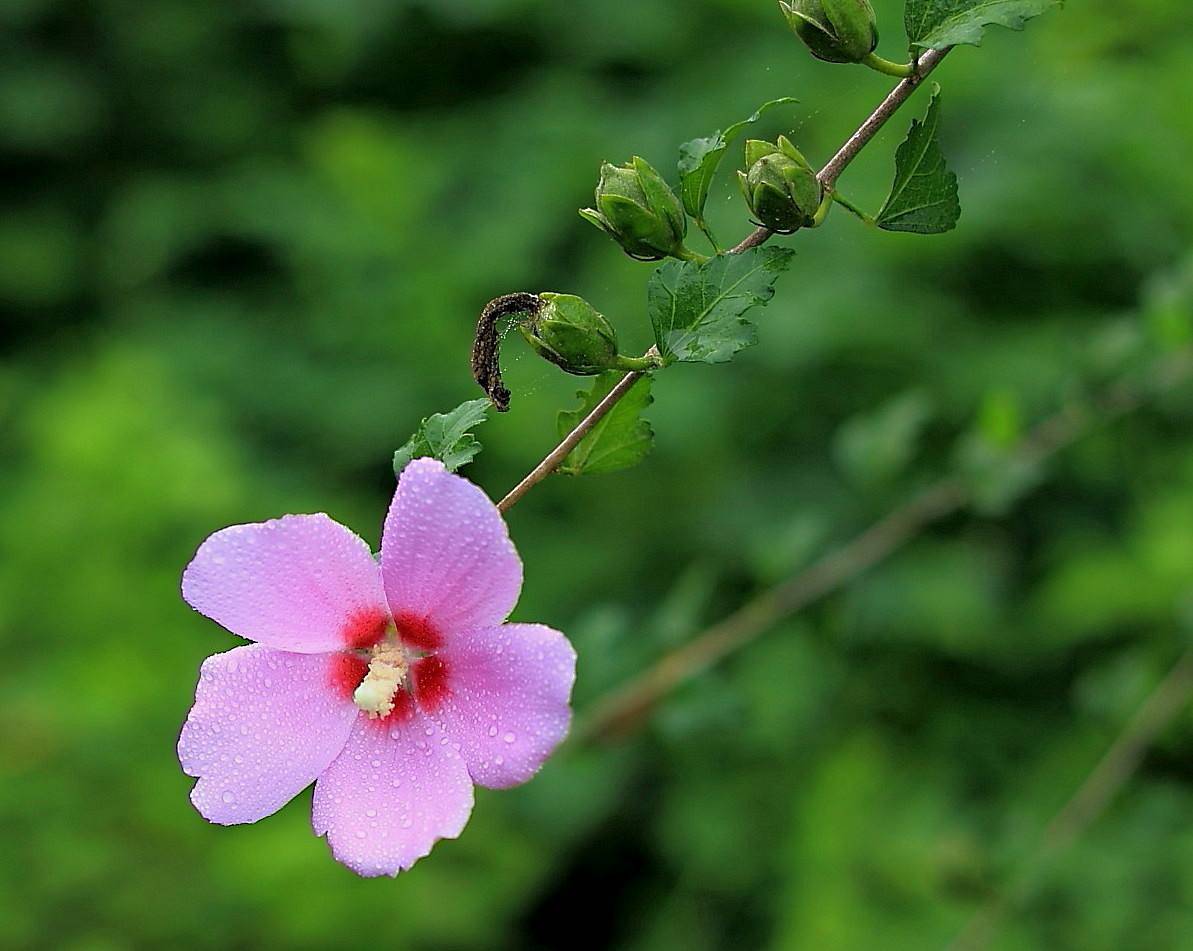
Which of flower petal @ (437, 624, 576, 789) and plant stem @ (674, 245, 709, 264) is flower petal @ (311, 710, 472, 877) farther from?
plant stem @ (674, 245, 709, 264)

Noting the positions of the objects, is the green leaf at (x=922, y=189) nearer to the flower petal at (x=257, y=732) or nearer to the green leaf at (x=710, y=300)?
the green leaf at (x=710, y=300)

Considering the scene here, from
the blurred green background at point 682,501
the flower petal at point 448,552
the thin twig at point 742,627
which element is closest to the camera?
the flower petal at point 448,552

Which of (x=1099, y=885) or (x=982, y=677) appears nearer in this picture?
(x=1099, y=885)

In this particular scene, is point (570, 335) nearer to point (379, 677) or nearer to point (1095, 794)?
point (379, 677)

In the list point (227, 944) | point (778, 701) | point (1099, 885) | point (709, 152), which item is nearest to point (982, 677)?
point (778, 701)

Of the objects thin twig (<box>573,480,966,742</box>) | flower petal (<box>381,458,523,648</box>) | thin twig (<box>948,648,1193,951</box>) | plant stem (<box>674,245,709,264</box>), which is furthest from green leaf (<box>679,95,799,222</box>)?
thin twig (<box>948,648,1193,951</box>)

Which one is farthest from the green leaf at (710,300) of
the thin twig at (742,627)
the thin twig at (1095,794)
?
the thin twig at (1095,794)

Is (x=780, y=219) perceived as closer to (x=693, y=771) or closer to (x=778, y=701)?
(x=778, y=701)
